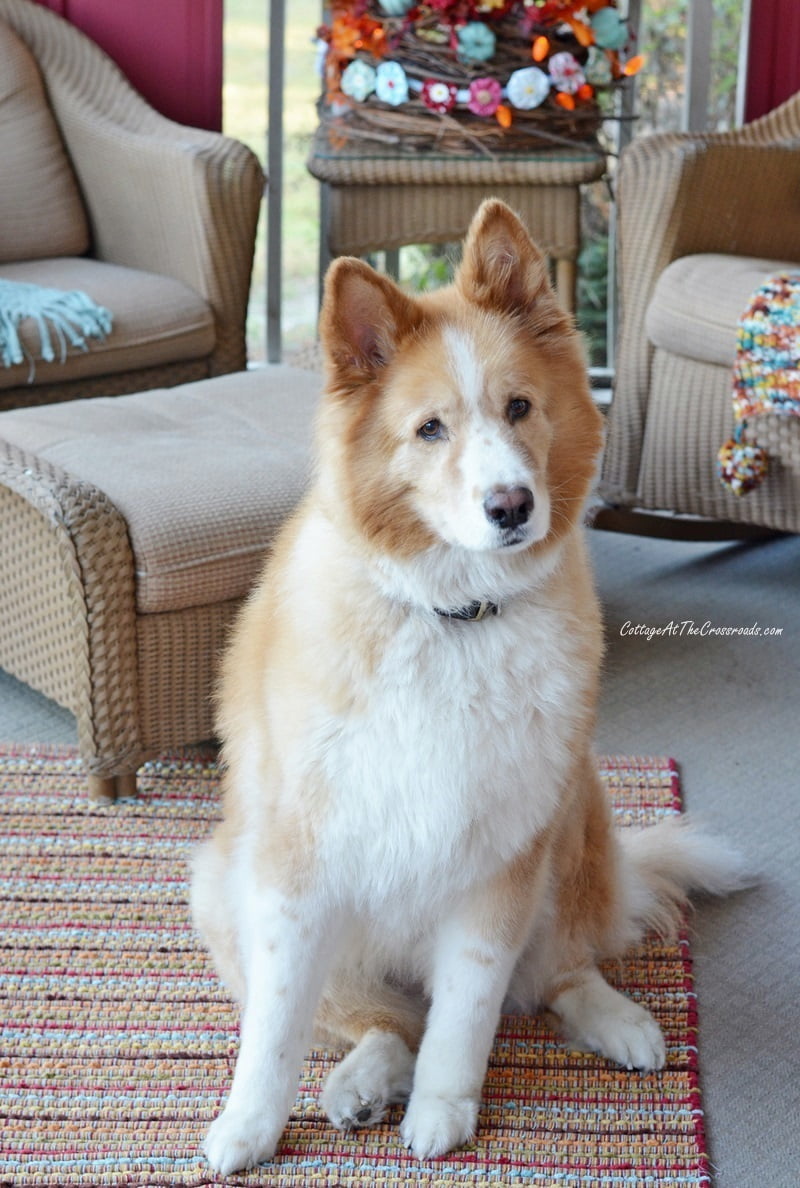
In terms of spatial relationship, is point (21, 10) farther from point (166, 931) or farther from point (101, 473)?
point (166, 931)

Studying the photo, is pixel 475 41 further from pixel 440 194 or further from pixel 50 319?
pixel 50 319

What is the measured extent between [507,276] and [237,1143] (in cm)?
97

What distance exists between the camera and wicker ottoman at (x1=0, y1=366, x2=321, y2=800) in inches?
80.7

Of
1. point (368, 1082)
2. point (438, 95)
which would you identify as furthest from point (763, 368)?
point (368, 1082)

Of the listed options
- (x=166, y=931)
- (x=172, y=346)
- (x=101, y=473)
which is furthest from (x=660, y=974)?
(x=172, y=346)

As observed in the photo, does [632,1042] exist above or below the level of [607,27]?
below

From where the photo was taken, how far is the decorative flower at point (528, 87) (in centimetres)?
323

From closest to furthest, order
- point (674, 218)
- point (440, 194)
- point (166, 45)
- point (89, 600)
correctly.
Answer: point (89, 600), point (674, 218), point (440, 194), point (166, 45)

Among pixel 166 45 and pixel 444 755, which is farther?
pixel 166 45

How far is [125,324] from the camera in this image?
3.02 meters

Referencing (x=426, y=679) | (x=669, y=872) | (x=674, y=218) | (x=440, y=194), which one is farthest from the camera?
(x=440, y=194)

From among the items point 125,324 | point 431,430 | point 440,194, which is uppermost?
point 431,430

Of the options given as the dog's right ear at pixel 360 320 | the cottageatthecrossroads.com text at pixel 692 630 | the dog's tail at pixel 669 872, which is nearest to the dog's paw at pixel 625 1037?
the dog's tail at pixel 669 872

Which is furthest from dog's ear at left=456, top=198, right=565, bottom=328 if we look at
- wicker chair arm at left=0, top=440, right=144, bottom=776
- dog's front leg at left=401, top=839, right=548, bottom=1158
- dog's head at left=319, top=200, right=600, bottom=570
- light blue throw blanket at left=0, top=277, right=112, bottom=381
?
light blue throw blanket at left=0, top=277, right=112, bottom=381
